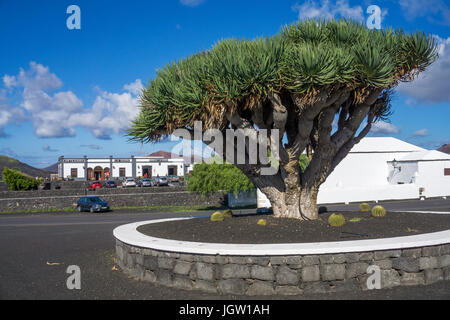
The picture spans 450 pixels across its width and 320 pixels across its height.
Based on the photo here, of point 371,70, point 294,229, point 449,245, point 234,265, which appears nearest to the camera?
point 234,265

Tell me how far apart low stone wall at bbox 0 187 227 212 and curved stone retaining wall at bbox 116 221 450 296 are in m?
26.5

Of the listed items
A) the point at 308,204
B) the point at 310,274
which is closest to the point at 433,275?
the point at 310,274

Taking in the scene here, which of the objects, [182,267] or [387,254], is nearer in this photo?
[387,254]

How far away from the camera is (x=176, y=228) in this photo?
9641 mm

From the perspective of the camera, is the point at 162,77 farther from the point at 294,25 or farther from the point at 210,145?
the point at 294,25

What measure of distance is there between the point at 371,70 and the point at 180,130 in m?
4.54

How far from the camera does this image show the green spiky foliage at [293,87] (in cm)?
766

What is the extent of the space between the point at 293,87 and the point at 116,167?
66255mm

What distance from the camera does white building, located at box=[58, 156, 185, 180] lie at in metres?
68.3

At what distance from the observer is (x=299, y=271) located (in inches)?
251

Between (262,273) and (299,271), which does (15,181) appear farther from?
(299,271)

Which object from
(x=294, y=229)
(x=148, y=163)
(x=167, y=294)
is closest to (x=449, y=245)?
(x=294, y=229)

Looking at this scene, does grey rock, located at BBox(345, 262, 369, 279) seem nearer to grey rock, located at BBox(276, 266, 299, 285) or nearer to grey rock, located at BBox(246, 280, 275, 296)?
grey rock, located at BBox(276, 266, 299, 285)

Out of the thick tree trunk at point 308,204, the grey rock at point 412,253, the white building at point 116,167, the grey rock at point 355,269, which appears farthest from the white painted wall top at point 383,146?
the white building at point 116,167
